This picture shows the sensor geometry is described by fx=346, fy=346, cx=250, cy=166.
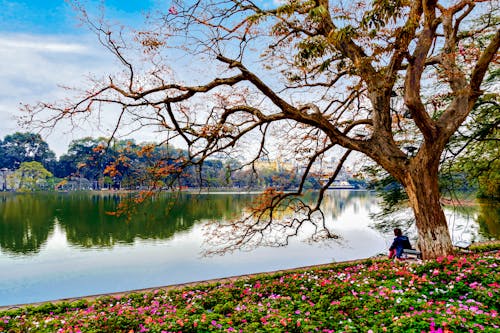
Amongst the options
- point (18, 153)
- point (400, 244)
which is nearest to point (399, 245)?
point (400, 244)

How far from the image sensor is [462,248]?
6629 mm

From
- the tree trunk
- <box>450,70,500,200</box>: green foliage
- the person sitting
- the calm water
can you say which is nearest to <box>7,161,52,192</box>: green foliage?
the calm water

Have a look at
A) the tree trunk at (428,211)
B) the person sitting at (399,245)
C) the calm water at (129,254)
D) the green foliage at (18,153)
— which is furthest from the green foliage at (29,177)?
the tree trunk at (428,211)

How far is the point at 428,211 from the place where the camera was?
16.8 ft

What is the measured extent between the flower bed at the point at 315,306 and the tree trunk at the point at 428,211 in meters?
0.51

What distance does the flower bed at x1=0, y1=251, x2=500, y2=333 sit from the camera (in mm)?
2779

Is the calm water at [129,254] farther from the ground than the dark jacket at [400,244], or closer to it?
closer to it

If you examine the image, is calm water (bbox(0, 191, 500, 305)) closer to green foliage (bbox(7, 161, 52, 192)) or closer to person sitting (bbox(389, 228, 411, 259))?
person sitting (bbox(389, 228, 411, 259))

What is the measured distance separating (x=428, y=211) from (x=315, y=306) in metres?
2.76

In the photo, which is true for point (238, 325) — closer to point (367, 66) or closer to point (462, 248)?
point (367, 66)

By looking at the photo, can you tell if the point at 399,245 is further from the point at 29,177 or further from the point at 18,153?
the point at 18,153

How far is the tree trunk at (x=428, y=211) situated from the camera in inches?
202

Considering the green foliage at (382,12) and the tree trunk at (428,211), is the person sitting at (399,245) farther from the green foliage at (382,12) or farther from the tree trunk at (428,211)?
the green foliage at (382,12)

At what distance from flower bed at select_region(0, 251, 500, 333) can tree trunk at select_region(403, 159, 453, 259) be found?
0.51m
